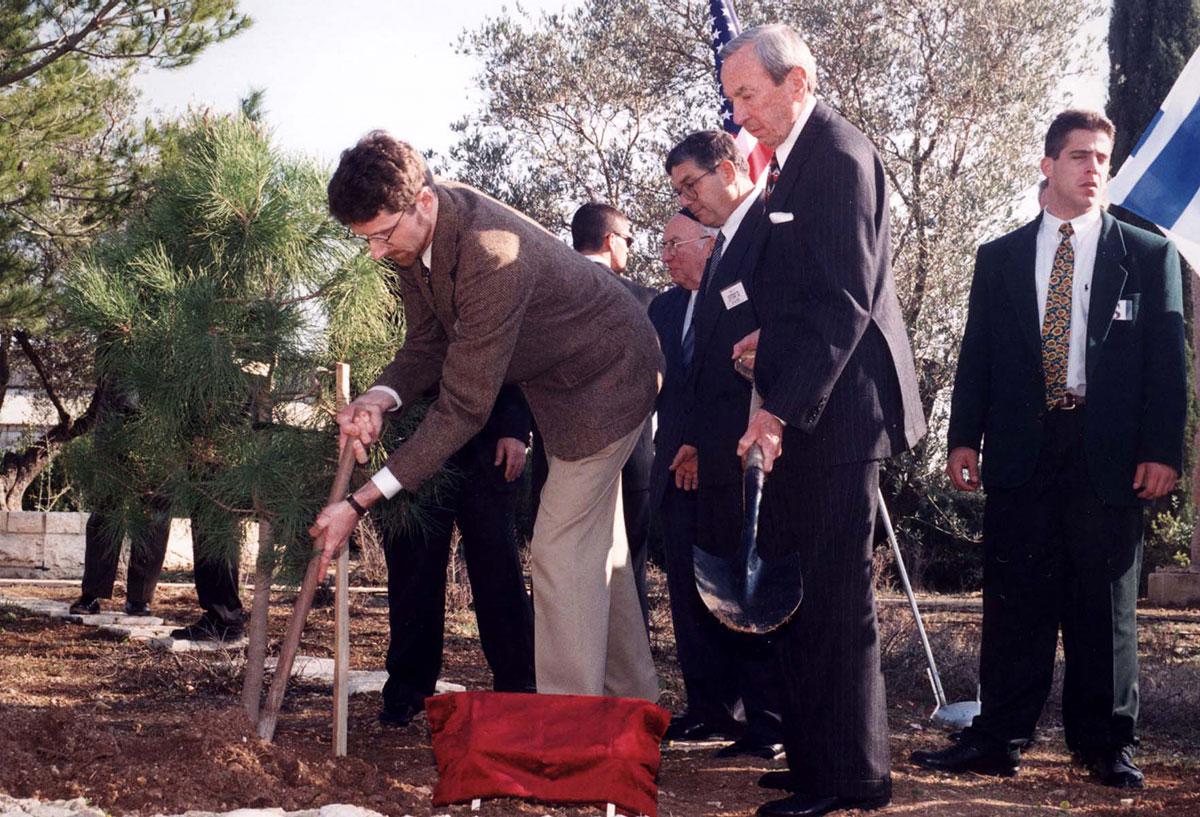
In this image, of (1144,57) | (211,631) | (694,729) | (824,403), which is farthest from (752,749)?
(1144,57)

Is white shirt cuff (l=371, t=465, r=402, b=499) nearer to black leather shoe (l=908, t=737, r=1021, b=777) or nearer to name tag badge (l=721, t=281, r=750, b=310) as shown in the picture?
name tag badge (l=721, t=281, r=750, b=310)

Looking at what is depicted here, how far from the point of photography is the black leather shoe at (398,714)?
4.03 m

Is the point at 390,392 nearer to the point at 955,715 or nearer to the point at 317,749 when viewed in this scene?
the point at 317,749

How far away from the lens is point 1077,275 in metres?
3.71

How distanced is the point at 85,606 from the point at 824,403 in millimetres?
5380

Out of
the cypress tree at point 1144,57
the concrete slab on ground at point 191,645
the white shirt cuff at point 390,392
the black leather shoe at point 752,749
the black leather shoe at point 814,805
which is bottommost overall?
the black leather shoe at point 752,749

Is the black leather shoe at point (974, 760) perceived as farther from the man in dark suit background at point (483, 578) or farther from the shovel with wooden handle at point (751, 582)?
the man in dark suit background at point (483, 578)

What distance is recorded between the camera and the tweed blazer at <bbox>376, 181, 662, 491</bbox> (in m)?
3.07

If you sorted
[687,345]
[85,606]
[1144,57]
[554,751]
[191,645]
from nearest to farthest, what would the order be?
[554,751] → [687,345] → [191,645] → [85,606] → [1144,57]

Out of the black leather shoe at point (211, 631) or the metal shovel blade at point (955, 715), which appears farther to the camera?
the black leather shoe at point (211, 631)

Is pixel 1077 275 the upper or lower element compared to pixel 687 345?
upper

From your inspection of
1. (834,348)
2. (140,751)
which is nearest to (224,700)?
(140,751)

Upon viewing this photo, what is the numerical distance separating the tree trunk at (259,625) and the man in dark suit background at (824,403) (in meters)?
1.45

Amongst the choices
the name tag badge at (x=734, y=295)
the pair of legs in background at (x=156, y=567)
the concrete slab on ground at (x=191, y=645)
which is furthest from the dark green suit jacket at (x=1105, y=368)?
the concrete slab on ground at (x=191, y=645)
